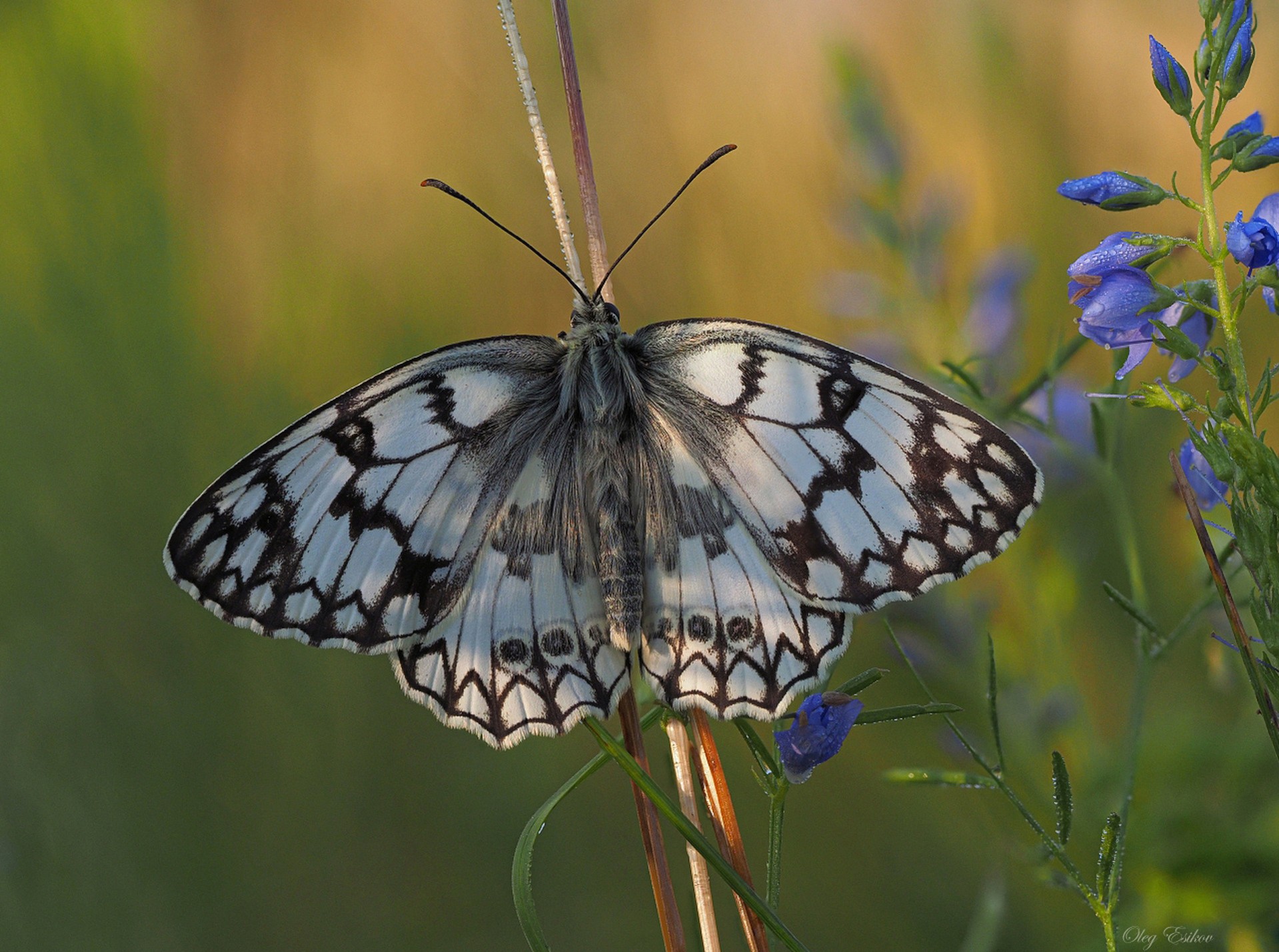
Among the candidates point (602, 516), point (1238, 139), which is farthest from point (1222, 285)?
point (602, 516)

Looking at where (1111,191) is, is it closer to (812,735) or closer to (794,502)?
(794,502)

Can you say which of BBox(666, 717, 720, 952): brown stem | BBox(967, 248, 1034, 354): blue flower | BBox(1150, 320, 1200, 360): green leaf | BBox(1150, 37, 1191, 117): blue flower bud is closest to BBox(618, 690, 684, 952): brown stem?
BBox(666, 717, 720, 952): brown stem

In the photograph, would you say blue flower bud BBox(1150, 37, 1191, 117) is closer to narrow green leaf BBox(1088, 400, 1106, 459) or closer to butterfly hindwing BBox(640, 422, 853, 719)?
narrow green leaf BBox(1088, 400, 1106, 459)

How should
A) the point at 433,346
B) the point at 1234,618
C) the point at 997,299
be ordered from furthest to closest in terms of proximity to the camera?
the point at 433,346 < the point at 997,299 < the point at 1234,618

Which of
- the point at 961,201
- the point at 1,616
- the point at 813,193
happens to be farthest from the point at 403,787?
the point at 813,193

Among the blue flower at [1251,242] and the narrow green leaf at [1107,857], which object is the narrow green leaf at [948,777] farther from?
the blue flower at [1251,242]

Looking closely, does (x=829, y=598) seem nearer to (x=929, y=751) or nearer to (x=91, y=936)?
(x=929, y=751)
